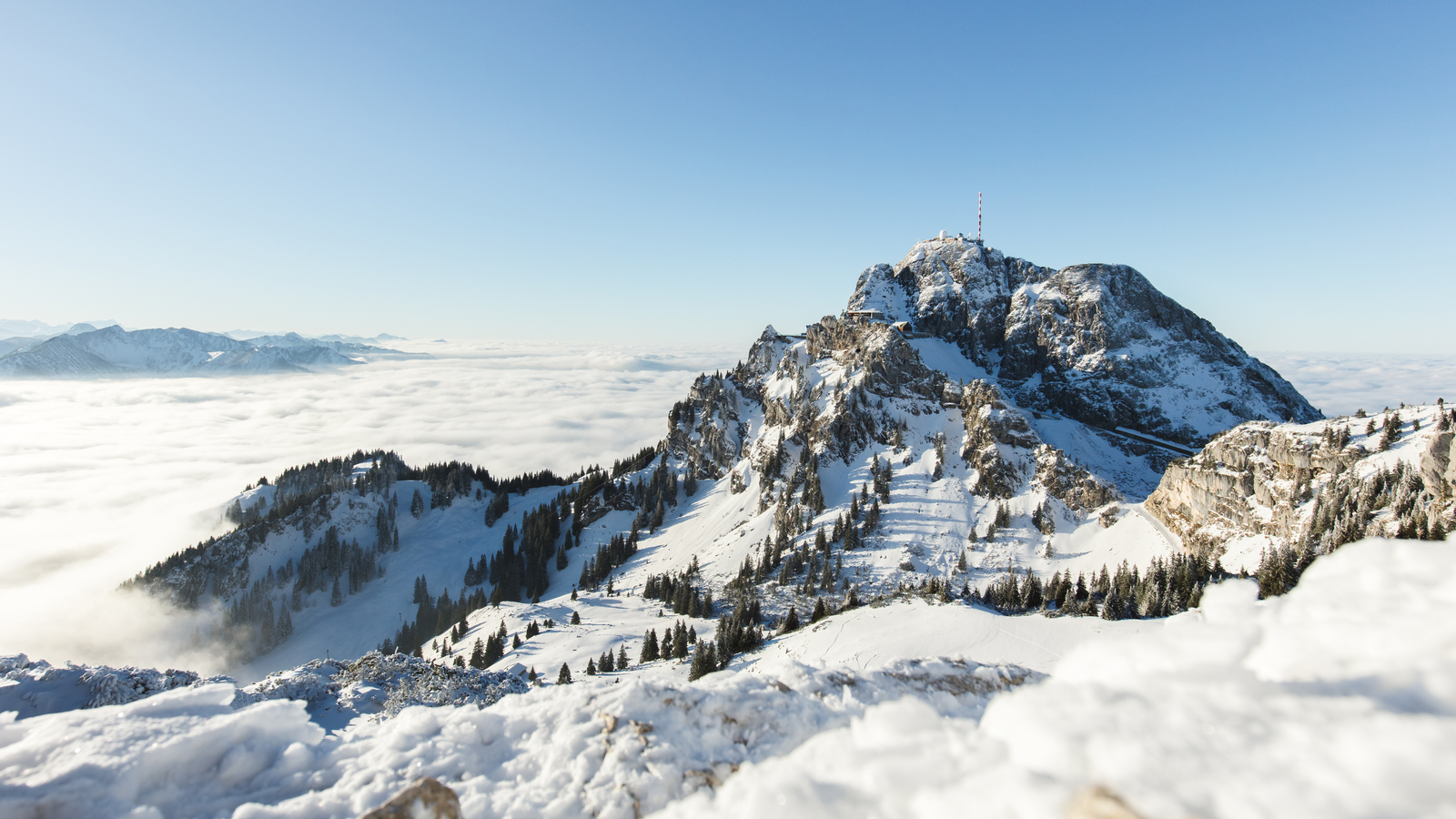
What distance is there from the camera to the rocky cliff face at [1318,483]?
164 feet

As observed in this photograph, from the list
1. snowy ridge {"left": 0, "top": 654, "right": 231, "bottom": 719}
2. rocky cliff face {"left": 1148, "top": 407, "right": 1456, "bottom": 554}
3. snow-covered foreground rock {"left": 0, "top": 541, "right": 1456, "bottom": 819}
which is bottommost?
rocky cliff face {"left": 1148, "top": 407, "right": 1456, "bottom": 554}

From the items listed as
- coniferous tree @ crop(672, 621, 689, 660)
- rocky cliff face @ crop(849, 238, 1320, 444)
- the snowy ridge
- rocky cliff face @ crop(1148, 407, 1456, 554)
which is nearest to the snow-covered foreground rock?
the snowy ridge

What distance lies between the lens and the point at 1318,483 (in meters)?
61.8

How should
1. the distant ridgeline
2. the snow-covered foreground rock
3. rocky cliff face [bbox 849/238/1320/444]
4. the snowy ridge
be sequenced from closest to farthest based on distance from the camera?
the snow-covered foreground rock, the snowy ridge, the distant ridgeline, rocky cliff face [bbox 849/238/1320/444]

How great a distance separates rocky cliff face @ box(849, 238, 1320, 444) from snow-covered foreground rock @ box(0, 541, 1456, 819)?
167907 mm

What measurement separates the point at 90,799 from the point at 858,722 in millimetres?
8741

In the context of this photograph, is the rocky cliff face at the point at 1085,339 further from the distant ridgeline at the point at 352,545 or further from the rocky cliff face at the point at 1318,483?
the distant ridgeline at the point at 352,545

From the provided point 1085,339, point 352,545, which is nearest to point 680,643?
point 352,545

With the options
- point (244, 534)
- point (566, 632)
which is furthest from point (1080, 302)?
point (244, 534)

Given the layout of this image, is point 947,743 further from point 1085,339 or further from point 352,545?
point 1085,339

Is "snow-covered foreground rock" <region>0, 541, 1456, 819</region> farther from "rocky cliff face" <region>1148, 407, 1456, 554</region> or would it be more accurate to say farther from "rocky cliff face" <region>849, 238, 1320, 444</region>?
"rocky cliff face" <region>849, 238, 1320, 444</region>

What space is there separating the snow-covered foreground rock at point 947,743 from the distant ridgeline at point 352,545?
97526mm

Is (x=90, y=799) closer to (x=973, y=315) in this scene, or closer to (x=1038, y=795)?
(x=1038, y=795)

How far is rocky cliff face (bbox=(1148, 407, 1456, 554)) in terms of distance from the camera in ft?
164
